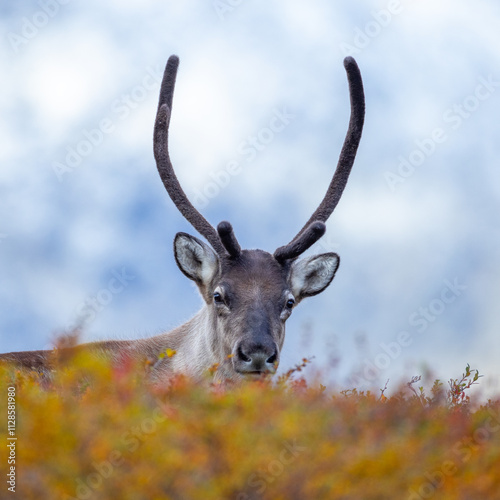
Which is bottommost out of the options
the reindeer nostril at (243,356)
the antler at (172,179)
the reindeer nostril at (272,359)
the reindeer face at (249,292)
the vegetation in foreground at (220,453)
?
the vegetation in foreground at (220,453)

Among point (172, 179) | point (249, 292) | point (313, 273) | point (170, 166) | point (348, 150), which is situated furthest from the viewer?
point (348, 150)

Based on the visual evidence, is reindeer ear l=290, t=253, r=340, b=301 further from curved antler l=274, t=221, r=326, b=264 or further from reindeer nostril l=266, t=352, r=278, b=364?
reindeer nostril l=266, t=352, r=278, b=364

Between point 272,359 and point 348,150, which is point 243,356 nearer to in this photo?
point 272,359

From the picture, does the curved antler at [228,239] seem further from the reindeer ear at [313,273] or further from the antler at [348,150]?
the reindeer ear at [313,273]

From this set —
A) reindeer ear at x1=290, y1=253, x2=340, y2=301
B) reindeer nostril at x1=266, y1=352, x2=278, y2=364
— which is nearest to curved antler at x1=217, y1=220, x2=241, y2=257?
reindeer ear at x1=290, y1=253, x2=340, y2=301

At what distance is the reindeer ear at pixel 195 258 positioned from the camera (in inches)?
342

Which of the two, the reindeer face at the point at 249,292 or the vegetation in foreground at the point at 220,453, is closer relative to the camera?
the vegetation in foreground at the point at 220,453

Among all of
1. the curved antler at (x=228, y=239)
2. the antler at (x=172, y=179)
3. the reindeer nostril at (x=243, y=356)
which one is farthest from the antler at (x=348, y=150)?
the reindeer nostril at (x=243, y=356)

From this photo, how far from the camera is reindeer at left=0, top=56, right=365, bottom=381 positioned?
306 inches

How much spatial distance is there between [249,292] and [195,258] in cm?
91

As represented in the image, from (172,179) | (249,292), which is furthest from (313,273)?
(172,179)

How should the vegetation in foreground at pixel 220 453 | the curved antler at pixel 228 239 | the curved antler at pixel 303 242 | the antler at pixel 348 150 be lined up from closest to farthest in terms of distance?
the vegetation in foreground at pixel 220 453, the curved antler at pixel 228 239, the curved antler at pixel 303 242, the antler at pixel 348 150

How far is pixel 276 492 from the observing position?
3.51 meters

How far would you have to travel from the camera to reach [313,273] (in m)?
9.18
